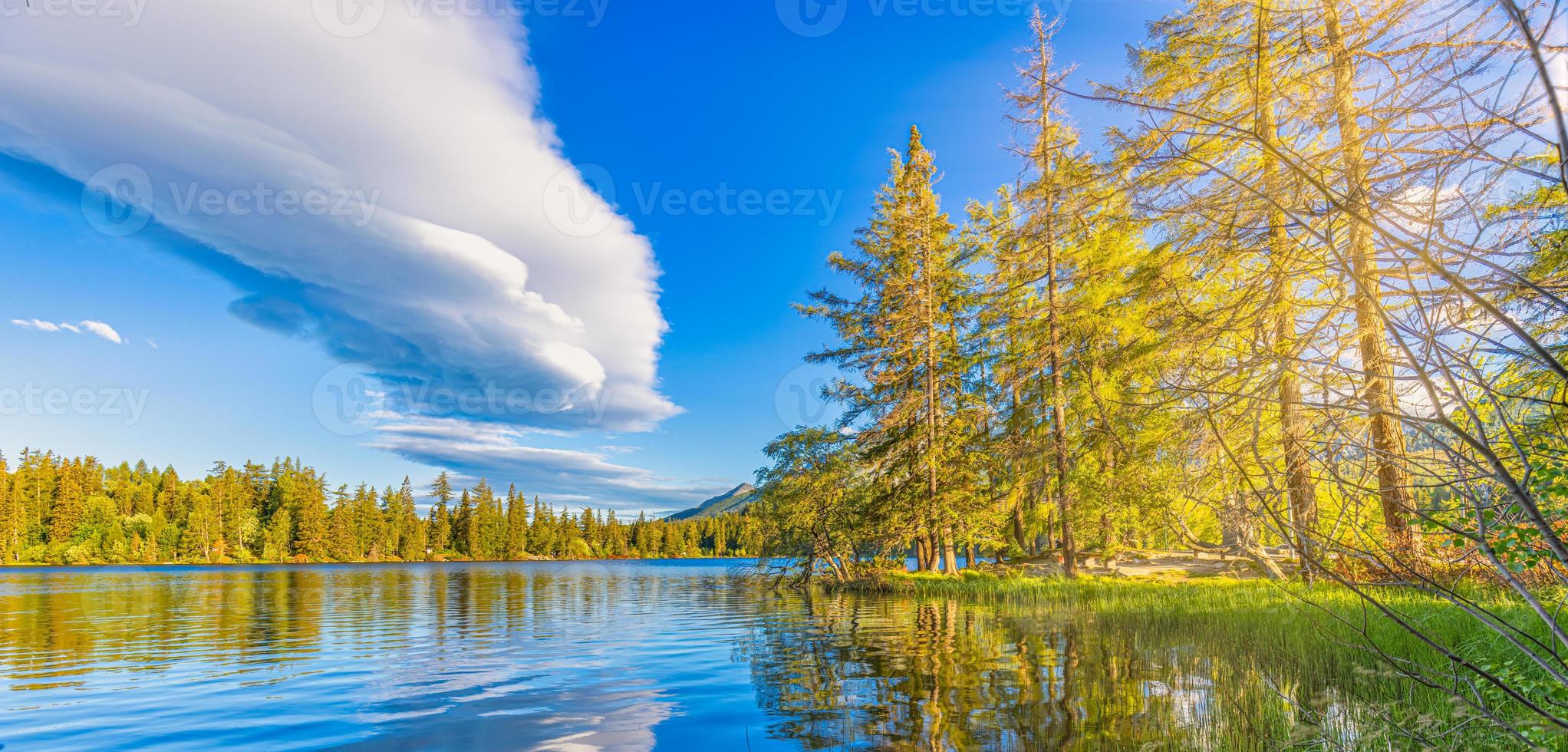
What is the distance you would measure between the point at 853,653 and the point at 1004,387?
1511 cm

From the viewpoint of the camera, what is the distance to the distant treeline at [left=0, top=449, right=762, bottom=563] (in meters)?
73.6

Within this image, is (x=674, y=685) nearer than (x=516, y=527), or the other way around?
(x=674, y=685)

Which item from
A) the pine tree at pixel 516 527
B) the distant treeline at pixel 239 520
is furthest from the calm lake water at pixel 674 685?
the pine tree at pixel 516 527

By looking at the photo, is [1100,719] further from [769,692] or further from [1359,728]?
[769,692]

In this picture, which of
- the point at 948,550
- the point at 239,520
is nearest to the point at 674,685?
the point at 948,550

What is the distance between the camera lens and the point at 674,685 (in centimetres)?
897

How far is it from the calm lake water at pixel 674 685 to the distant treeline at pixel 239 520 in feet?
180

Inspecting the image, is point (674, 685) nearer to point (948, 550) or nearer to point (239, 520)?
point (948, 550)

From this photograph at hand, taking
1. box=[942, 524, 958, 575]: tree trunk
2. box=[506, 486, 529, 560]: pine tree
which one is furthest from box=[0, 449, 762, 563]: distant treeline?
box=[942, 524, 958, 575]: tree trunk

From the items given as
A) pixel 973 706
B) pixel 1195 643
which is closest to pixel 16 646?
pixel 973 706

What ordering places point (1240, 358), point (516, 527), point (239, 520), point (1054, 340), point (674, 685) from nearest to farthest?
point (1240, 358) < point (674, 685) < point (1054, 340) < point (239, 520) < point (516, 527)

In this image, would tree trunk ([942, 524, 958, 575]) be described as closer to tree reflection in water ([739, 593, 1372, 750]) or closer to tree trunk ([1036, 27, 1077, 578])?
tree trunk ([1036, 27, 1077, 578])

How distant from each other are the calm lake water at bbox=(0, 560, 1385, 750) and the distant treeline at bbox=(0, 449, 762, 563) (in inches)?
2162

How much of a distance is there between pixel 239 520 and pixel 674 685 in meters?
95.2
